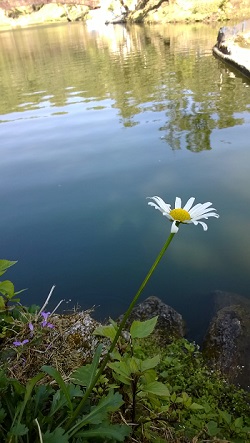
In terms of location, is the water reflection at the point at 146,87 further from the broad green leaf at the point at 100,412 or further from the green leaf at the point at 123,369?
the broad green leaf at the point at 100,412

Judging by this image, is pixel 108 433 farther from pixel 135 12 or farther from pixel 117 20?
pixel 117 20

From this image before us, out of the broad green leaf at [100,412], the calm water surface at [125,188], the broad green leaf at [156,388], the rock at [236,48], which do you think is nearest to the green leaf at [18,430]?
the broad green leaf at [100,412]

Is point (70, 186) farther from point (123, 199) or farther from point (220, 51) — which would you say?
point (220, 51)

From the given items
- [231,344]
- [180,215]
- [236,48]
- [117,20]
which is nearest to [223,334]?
[231,344]

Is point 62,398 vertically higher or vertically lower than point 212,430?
higher

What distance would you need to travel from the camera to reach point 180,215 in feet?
3.85

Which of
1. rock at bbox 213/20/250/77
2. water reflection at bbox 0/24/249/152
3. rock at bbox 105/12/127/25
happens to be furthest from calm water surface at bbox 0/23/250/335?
rock at bbox 105/12/127/25

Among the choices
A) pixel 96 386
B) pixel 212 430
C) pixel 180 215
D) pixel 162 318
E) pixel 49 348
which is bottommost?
pixel 162 318

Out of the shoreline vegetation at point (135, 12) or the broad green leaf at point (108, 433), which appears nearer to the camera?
the broad green leaf at point (108, 433)

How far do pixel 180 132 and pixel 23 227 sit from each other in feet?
17.9

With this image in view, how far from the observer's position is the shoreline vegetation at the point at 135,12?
38.0 metres

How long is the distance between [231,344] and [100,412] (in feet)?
7.84

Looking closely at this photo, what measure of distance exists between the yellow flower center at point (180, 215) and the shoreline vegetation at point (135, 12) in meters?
40.5

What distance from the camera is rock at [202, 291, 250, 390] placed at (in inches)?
130
